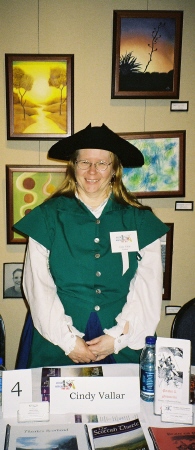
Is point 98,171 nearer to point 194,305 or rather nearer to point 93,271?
point 93,271

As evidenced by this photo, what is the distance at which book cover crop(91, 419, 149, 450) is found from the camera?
112cm

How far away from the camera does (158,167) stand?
8.43 ft

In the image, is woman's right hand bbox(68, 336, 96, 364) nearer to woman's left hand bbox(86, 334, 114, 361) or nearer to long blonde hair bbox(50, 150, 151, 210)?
woman's left hand bbox(86, 334, 114, 361)

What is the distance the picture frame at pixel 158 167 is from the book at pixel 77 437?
1.60 metres

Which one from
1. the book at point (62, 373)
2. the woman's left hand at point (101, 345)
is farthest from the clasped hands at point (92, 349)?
the book at point (62, 373)

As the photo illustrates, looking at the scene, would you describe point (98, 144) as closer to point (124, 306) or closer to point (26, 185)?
point (124, 306)

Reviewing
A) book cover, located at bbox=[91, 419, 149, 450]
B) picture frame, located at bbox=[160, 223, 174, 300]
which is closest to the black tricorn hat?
picture frame, located at bbox=[160, 223, 174, 300]

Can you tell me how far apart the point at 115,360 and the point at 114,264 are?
44cm

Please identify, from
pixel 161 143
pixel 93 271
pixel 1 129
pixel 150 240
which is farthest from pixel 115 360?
pixel 1 129

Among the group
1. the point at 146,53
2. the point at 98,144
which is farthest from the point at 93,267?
the point at 146,53

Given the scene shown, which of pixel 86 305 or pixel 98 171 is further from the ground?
pixel 98 171

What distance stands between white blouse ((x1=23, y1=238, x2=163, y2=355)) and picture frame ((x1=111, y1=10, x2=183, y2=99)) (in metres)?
1.07

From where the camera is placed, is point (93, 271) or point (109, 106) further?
point (109, 106)

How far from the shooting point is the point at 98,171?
184 cm
